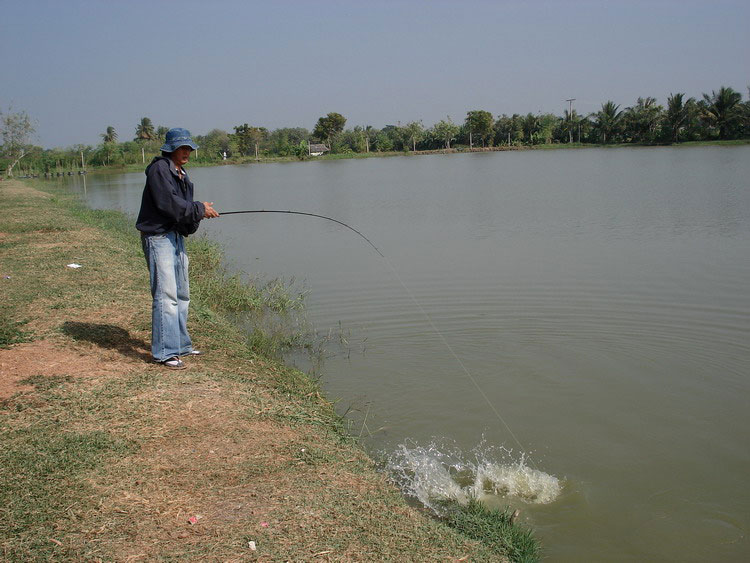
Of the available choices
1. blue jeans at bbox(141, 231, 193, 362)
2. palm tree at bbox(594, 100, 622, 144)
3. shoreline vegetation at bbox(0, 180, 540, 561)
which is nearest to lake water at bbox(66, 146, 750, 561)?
shoreline vegetation at bbox(0, 180, 540, 561)

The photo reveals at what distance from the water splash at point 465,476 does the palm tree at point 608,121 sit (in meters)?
76.0

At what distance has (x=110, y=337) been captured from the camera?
5.63 metres

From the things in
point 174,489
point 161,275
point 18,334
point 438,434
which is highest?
point 161,275

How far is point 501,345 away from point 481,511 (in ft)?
12.0

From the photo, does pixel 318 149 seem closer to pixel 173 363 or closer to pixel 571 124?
pixel 571 124

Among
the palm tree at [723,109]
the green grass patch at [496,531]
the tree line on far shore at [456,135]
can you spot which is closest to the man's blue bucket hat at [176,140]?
the green grass patch at [496,531]

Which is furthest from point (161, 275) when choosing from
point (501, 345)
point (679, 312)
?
point (679, 312)

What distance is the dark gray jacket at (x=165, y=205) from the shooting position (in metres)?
4.67

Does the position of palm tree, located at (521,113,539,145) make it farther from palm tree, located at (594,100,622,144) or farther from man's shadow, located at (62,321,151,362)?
man's shadow, located at (62,321,151,362)

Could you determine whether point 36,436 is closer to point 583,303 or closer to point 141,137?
point 583,303

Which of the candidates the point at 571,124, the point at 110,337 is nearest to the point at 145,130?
the point at 571,124

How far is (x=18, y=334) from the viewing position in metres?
5.42

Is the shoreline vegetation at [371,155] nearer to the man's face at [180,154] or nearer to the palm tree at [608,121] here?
the palm tree at [608,121]

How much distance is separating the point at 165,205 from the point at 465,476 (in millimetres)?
2932
